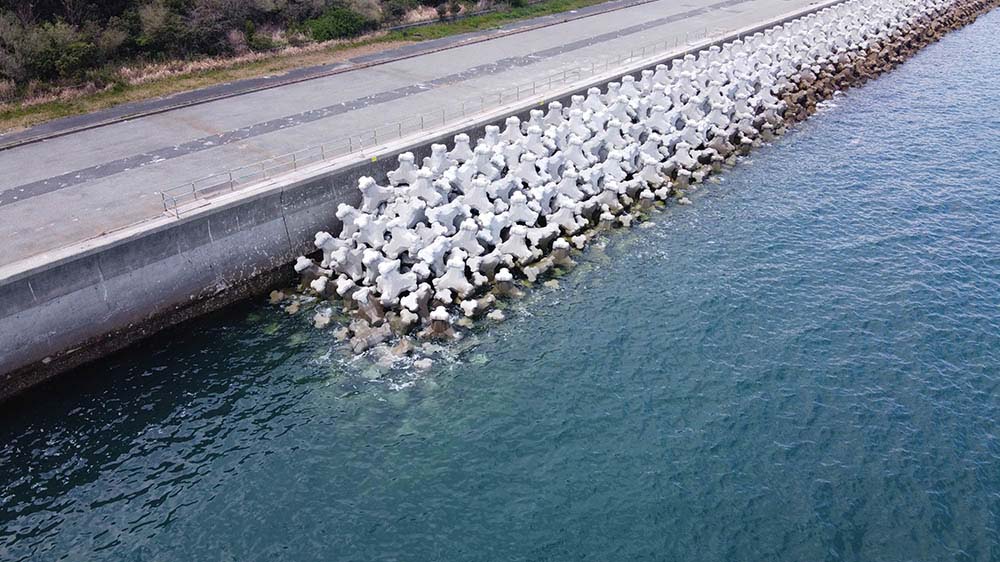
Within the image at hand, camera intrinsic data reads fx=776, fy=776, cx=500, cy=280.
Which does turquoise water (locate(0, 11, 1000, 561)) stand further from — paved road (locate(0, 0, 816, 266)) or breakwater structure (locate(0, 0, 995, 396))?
paved road (locate(0, 0, 816, 266))

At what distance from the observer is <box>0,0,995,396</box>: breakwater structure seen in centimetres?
2364

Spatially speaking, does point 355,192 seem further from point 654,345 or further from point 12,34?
point 12,34

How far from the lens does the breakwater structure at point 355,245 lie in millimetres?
23641

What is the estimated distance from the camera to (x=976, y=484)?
20.3 metres

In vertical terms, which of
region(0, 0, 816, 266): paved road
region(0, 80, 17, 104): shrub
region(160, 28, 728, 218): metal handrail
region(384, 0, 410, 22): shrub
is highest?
region(384, 0, 410, 22): shrub

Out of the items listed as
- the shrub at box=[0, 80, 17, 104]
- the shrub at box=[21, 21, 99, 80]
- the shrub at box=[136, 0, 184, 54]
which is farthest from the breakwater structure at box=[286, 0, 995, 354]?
the shrub at box=[136, 0, 184, 54]

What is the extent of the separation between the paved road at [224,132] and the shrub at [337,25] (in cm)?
572

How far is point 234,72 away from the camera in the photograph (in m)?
41.2

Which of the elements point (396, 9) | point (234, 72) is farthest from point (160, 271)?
point (396, 9)

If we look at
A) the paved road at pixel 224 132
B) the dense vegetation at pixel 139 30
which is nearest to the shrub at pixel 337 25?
the dense vegetation at pixel 139 30

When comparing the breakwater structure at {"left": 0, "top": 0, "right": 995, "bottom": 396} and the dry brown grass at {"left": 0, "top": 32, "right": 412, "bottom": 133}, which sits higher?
the dry brown grass at {"left": 0, "top": 32, "right": 412, "bottom": 133}

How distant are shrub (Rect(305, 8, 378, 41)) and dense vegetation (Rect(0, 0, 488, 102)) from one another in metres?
0.06

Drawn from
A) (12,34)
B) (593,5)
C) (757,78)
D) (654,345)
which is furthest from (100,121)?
(593,5)

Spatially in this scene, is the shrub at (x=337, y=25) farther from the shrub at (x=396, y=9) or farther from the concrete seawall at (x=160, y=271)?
the concrete seawall at (x=160, y=271)
